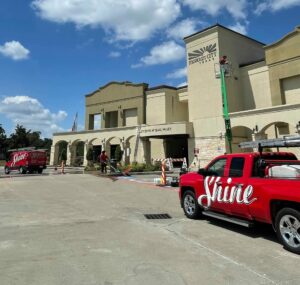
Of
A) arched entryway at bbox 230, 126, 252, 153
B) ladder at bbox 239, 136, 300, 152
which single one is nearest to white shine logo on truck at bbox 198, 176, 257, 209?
ladder at bbox 239, 136, 300, 152

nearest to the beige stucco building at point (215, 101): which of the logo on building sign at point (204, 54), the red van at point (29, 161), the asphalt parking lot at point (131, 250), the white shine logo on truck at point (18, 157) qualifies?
the logo on building sign at point (204, 54)

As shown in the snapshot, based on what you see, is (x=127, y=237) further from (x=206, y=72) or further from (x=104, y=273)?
(x=206, y=72)

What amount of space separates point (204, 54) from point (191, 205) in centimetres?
3283

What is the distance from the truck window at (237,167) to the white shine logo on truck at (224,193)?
0.18 meters

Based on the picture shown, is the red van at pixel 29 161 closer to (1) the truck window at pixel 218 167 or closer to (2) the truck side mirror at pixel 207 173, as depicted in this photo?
(2) the truck side mirror at pixel 207 173

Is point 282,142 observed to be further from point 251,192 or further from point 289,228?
point 289,228

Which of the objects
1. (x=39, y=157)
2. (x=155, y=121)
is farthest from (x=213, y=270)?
(x=155, y=121)

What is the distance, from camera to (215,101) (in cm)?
3756

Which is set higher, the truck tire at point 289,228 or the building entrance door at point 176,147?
the building entrance door at point 176,147

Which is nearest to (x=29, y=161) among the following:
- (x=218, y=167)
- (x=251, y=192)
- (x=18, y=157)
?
(x=18, y=157)

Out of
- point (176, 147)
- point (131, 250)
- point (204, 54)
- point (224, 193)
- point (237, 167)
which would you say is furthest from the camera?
point (176, 147)

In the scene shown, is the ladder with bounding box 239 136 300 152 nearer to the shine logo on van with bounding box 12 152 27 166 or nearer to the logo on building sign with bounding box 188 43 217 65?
the shine logo on van with bounding box 12 152 27 166

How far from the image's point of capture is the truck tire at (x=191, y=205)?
29.6 ft

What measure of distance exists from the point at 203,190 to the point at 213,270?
372 cm
